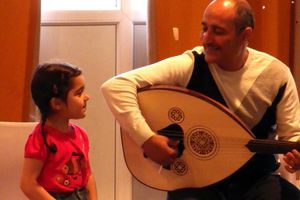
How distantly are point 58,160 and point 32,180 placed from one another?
3.9 inches

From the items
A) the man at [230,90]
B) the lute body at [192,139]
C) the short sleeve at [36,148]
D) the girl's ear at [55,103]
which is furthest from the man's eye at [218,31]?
the short sleeve at [36,148]

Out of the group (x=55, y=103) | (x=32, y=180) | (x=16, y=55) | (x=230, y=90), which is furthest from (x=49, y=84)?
(x=16, y=55)

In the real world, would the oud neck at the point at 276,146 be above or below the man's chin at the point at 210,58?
below

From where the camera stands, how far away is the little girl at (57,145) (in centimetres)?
140

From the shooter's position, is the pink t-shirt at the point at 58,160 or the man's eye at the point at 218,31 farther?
the man's eye at the point at 218,31

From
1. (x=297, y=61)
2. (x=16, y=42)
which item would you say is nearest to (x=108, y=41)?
(x=16, y=42)

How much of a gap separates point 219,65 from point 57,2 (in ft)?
3.96

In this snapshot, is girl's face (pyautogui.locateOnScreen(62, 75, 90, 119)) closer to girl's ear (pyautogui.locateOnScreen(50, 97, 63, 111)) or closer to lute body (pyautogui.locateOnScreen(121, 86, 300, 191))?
girl's ear (pyautogui.locateOnScreen(50, 97, 63, 111))

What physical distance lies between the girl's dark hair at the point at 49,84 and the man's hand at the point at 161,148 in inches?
13.0

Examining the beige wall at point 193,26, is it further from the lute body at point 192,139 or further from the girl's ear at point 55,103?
the girl's ear at point 55,103

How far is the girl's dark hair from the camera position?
145 centimetres

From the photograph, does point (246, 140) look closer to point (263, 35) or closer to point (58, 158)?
point (58, 158)

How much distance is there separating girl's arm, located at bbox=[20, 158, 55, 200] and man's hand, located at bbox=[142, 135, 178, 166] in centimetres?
37

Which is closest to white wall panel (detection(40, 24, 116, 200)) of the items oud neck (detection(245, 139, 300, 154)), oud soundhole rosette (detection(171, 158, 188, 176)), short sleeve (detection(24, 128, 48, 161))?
oud soundhole rosette (detection(171, 158, 188, 176))
